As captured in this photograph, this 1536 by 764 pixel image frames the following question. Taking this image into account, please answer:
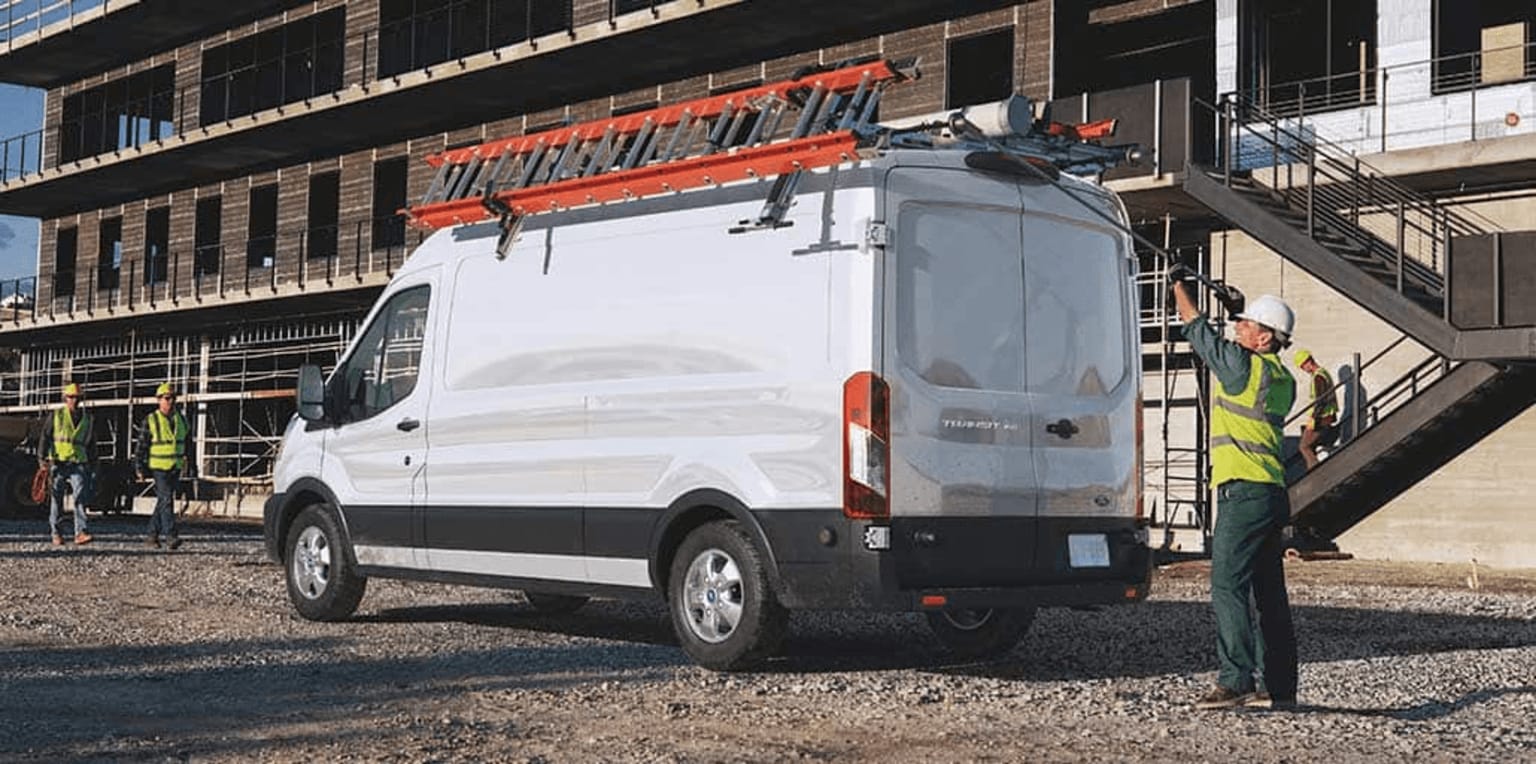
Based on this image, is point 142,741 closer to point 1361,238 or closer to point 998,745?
point 998,745

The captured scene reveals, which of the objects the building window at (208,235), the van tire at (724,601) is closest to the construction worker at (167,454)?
the van tire at (724,601)

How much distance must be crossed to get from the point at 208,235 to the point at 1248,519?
3158 centimetres

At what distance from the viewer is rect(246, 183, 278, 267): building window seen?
110 feet

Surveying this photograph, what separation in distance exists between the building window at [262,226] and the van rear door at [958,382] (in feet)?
89.5

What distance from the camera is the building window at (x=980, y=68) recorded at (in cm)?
2262

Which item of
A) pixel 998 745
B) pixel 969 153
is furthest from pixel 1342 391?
pixel 998 745

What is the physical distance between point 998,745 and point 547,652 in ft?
11.0

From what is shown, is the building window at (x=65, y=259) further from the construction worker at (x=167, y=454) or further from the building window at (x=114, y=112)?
the construction worker at (x=167, y=454)

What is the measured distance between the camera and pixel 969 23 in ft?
73.2

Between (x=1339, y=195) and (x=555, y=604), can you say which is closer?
(x=555, y=604)

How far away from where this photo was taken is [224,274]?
3362 cm

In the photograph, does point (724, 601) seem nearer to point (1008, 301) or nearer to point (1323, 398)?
point (1008, 301)

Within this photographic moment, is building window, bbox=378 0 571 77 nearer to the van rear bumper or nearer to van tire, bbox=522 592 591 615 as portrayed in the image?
van tire, bbox=522 592 591 615

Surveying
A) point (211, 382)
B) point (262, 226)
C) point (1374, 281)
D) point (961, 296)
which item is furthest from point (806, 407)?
point (211, 382)
